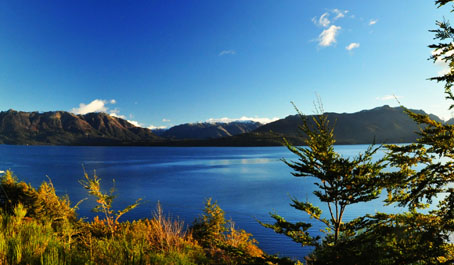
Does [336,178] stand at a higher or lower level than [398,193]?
higher

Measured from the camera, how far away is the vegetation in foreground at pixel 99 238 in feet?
17.5

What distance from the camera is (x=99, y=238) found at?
10.1m

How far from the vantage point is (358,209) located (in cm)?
2897

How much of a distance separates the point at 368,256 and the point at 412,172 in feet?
7.43

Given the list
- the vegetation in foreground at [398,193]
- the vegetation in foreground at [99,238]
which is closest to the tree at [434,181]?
the vegetation in foreground at [398,193]

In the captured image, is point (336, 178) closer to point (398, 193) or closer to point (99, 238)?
point (398, 193)

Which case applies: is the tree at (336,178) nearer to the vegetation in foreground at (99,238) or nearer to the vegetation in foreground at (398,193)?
the vegetation in foreground at (398,193)

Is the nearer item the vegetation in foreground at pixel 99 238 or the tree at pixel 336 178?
the vegetation in foreground at pixel 99 238

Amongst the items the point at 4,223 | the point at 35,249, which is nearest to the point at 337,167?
the point at 35,249

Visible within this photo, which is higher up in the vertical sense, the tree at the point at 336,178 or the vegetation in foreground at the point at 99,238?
the tree at the point at 336,178

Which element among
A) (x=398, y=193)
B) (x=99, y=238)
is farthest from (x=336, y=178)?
(x=99, y=238)

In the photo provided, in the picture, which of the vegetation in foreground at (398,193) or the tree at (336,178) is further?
the tree at (336,178)

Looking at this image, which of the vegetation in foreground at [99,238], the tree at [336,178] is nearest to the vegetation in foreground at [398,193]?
the tree at [336,178]

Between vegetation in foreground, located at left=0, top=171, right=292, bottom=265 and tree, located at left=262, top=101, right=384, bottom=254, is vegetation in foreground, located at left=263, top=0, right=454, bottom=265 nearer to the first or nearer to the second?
tree, located at left=262, top=101, right=384, bottom=254
